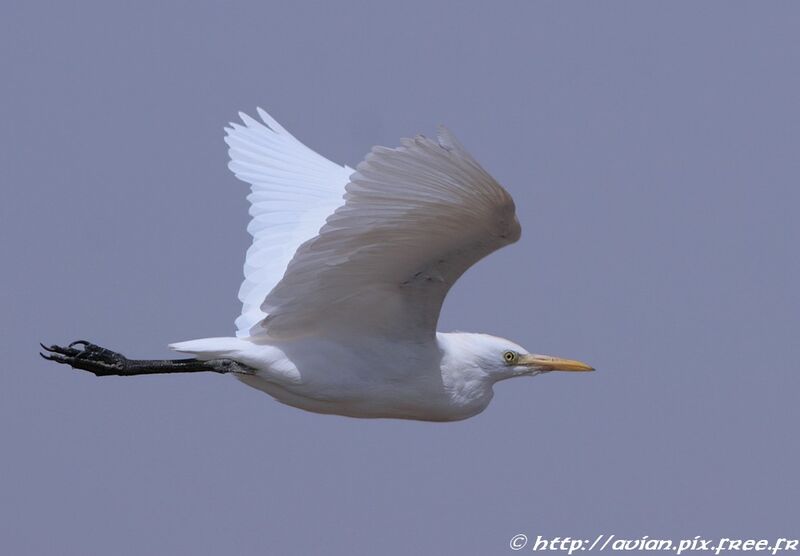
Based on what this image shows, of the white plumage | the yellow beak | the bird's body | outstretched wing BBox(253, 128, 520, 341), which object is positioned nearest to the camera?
outstretched wing BBox(253, 128, 520, 341)

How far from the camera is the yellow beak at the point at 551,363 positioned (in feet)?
41.2

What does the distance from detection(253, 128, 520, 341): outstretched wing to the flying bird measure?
0.4 inches

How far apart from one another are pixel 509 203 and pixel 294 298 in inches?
82.1

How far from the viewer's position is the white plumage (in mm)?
9695

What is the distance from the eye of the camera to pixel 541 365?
12602 millimetres

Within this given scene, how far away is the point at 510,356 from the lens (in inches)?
490

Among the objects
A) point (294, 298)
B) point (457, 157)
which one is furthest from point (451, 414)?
point (457, 157)

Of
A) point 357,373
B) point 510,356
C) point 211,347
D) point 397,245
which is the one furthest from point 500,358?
point 211,347

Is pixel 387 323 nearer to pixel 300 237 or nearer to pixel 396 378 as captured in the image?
pixel 396 378

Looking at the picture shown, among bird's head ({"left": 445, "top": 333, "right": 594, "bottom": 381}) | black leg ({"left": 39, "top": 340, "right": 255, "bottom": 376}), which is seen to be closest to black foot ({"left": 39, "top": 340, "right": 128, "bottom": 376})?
black leg ({"left": 39, "top": 340, "right": 255, "bottom": 376})

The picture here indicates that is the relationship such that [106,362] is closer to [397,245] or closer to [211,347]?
[211,347]

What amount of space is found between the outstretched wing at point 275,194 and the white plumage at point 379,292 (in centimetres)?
2

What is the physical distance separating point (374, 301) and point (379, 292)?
13 cm

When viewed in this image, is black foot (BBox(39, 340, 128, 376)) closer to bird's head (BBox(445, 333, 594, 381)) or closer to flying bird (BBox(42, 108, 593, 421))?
flying bird (BBox(42, 108, 593, 421))
